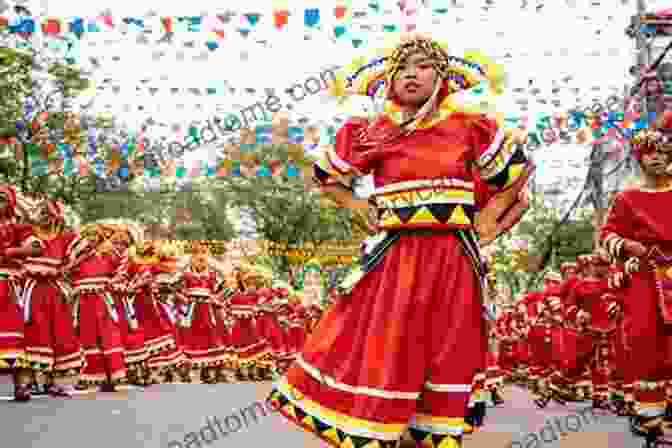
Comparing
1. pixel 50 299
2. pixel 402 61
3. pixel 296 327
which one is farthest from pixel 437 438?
pixel 296 327

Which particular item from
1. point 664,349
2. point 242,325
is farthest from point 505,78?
point 242,325

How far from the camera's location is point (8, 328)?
10844mm

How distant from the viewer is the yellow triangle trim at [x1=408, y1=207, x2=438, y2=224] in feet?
16.0

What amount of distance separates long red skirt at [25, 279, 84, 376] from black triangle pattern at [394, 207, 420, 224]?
24.0 feet

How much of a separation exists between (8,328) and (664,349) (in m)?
6.81

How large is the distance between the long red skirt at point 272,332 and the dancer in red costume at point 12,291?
12.8 metres

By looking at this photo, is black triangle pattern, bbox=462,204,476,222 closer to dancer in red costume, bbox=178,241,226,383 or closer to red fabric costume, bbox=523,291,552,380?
red fabric costume, bbox=523,291,552,380

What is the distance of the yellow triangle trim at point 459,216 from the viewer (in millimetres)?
4863

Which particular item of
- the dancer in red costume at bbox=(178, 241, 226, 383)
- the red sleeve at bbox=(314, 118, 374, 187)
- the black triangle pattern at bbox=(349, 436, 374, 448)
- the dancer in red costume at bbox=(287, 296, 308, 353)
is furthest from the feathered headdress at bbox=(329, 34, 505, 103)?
the dancer in red costume at bbox=(287, 296, 308, 353)

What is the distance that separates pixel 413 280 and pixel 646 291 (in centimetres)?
339

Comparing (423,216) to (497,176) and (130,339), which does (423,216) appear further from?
(130,339)

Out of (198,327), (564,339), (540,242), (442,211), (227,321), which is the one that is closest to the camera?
(442,211)

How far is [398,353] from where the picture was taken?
464 centimetres

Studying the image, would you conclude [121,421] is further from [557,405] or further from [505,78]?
[557,405]
